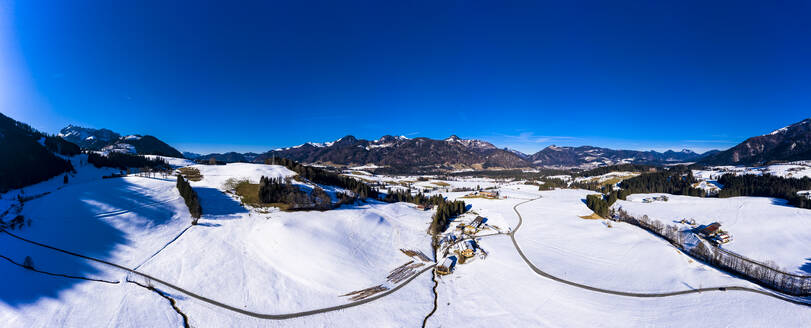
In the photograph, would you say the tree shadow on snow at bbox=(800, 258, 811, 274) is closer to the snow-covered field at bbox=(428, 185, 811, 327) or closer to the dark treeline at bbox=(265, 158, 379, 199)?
the snow-covered field at bbox=(428, 185, 811, 327)

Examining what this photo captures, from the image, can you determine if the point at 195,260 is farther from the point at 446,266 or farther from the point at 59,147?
→ the point at 59,147

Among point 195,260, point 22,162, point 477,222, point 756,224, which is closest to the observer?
point 195,260

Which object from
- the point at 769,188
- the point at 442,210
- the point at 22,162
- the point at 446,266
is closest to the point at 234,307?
the point at 446,266

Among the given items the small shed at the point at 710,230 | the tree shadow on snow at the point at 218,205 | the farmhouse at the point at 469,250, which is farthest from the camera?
the small shed at the point at 710,230

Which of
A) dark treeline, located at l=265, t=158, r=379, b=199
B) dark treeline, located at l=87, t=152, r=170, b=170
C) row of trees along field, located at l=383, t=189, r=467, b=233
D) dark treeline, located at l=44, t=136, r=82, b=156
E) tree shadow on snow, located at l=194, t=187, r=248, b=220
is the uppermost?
dark treeline, located at l=44, t=136, r=82, b=156

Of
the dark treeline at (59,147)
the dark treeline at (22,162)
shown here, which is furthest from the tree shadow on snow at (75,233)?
the dark treeline at (59,147)

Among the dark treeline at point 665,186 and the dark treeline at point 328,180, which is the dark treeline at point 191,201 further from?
the dark treeline at point 665,186

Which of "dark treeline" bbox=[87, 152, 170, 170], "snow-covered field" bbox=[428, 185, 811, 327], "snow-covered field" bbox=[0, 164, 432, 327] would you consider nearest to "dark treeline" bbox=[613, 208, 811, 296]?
"snow-covered field" bbox=[428, 185, 811, 327]
